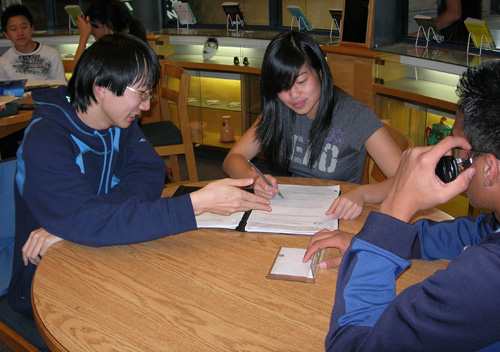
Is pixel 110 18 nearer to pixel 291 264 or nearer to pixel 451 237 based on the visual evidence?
pixel 291 264

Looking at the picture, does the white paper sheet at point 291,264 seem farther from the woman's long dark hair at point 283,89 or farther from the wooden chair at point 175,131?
the wooden chair at point 175,131

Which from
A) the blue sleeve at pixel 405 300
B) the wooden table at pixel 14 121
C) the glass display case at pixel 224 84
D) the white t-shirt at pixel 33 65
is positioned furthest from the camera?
the glass display case at pixel 224 84

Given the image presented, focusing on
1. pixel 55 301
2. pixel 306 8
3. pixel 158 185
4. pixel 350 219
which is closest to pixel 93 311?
pixel 55 301

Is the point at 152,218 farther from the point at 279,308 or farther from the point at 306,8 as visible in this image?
the point at 306,8

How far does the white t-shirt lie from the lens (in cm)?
443

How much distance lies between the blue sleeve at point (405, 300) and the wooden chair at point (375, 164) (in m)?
1.02

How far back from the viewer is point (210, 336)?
1.06 metres

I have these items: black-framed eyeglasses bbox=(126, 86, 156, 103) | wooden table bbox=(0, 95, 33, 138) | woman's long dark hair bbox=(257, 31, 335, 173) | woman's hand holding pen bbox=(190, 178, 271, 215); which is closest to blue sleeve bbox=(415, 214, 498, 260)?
woman's hand holding pen bbox=(190, 178, 271, 215)

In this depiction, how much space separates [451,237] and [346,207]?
13.4 inches

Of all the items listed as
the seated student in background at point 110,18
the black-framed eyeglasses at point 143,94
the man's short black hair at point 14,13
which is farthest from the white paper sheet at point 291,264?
the man's short black hair at point 14,13

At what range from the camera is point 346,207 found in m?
1.58

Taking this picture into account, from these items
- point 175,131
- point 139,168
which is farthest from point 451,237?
point 175,131

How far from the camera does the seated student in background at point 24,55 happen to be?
4324 mm

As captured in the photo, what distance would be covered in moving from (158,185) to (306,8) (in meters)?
3.89
